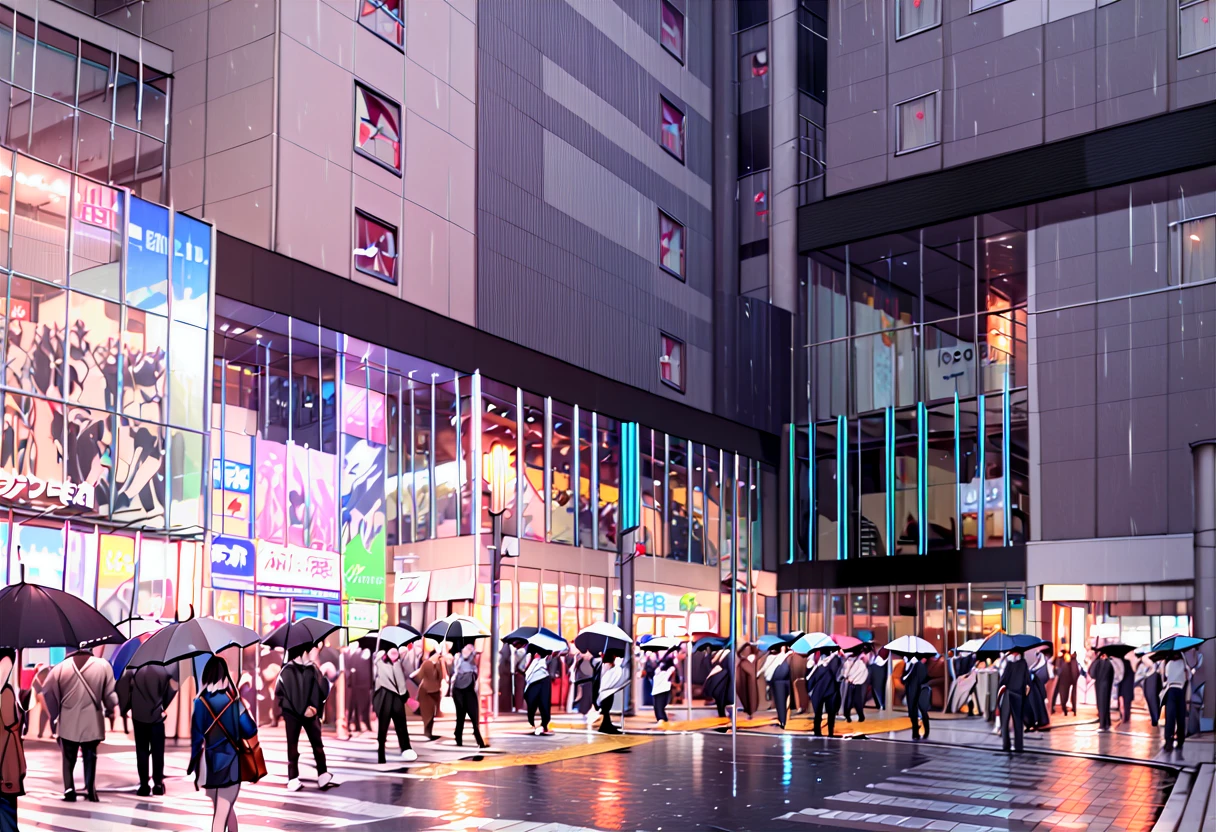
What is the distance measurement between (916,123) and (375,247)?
20.8 meters

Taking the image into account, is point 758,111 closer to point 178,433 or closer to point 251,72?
point 251,72

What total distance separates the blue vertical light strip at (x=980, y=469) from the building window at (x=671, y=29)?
613 inches

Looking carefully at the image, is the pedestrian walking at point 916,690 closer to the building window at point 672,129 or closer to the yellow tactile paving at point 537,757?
the yellow tactile paving at point 537,757

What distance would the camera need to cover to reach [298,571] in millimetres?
29719

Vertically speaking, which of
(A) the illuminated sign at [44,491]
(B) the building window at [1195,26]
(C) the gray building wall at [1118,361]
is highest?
(B) the building window at [1195,26]

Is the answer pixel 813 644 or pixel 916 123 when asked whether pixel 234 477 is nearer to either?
pixel 813 644

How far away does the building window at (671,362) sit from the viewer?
43812mm

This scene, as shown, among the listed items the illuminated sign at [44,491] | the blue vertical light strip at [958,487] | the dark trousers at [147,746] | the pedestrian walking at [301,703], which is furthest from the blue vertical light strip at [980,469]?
the dark trousers at [147,746]

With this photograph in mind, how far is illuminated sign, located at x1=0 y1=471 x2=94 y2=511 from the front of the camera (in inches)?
894

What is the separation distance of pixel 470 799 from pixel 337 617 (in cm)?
1583

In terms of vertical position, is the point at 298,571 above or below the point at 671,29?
below

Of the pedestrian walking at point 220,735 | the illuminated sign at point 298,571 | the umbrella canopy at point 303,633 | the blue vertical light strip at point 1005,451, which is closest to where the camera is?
the pedestrian walking at point 220,735

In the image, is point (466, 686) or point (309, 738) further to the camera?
point (466, 686)

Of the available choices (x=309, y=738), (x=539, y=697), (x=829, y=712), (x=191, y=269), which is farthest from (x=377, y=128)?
(x=309, y=738)
